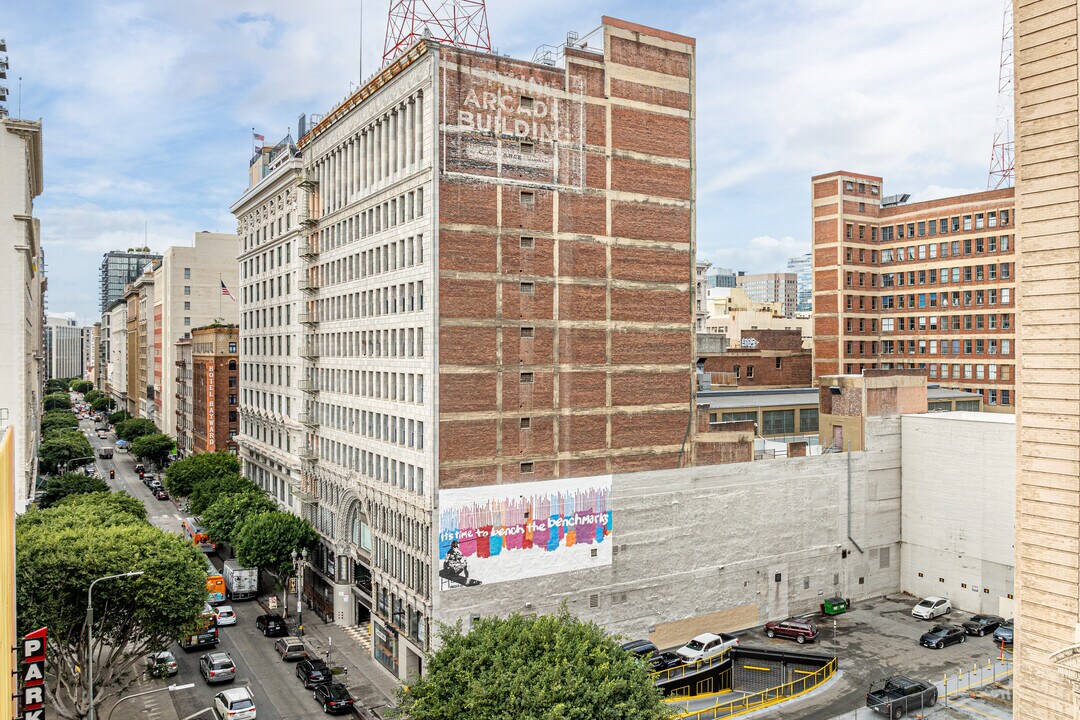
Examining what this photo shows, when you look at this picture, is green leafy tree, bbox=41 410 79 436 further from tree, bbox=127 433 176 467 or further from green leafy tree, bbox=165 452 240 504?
green leafy tree, bbox=165 452 240 504

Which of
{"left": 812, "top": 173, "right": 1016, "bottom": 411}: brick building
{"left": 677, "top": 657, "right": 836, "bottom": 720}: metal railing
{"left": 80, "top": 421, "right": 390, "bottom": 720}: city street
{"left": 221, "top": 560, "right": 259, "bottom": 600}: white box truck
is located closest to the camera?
{"left": 677, "top": 657, "right": 836, "bottom": 720}: metal railing

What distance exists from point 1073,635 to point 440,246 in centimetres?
3927

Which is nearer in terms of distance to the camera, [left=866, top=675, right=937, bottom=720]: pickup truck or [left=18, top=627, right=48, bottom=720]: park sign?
[left=18, top=627, right=48, bottom=720]: park sign

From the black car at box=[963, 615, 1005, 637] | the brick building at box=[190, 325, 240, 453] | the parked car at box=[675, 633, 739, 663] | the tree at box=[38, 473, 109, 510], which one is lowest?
the black car at box=[963, 615, 1005, 637]

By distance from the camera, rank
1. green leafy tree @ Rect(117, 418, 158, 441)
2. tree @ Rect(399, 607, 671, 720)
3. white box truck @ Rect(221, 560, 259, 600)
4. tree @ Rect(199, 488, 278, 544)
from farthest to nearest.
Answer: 1. green leafy tree @ Rect(117, 418, 158, 441)
2. tree @ Rect(199, 488, 278, 544)
3. white box truck @ Rect(221, 560, 259, 600)
4. tree @ Rect(399, 607, 671, 720)

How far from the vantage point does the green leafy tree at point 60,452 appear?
114 m

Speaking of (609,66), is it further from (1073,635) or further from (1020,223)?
(1073,635)

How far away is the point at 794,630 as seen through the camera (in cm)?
5891

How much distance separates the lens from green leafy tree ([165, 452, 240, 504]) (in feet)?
321

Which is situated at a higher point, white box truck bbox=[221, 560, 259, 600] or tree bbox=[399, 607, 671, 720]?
tree bbox=[399, 607, 671, 720]

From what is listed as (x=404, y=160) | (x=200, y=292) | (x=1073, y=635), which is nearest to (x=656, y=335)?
(x=404, y=160)

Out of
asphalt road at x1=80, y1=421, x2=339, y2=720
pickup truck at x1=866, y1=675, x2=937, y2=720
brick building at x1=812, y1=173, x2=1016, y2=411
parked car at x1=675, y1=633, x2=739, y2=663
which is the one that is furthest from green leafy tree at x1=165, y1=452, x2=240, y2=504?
brick building at x1=812, y1=173, x2=1016, y2=411

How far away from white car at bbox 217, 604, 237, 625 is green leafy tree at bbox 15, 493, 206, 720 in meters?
16.2

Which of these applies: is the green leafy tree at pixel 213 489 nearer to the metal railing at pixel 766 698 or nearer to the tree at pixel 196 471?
the tree at pixel 196 471
